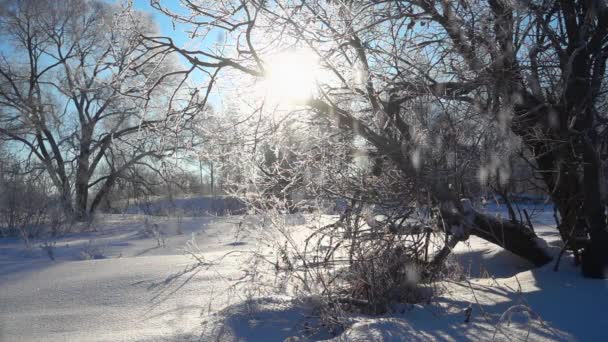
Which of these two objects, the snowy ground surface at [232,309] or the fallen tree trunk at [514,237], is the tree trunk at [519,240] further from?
the snowy ground surface at [232,309]

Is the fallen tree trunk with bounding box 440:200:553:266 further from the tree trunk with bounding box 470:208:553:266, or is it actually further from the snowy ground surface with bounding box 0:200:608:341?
the snowy ground surface with bounding box 0:200:608:341

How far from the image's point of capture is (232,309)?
3.17 metres

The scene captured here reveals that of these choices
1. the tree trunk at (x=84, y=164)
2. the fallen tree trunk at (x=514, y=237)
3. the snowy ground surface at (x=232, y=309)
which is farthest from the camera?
the tree trunk at (x=84, y=164)

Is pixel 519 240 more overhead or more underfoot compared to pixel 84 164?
more underfoot

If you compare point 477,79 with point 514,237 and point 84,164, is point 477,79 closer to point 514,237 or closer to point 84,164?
point 514,237

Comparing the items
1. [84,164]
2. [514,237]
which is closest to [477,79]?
[514,237]

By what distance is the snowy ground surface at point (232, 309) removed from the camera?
2682mm

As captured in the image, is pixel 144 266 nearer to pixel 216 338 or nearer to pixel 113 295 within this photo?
pixel 113 295

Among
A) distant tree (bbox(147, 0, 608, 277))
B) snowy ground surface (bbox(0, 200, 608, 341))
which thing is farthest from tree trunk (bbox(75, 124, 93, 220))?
distant tree (bbox(147, 0, 608, 277))

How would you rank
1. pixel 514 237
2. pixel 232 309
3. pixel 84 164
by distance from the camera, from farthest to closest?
pixel 84 164 < pixel 514 237 < pixel 232 309

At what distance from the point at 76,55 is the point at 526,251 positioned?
1801cm

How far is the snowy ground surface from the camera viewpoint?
268 cm

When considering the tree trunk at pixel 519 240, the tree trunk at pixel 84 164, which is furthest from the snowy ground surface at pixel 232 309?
the tree trunk at pixel 84 164

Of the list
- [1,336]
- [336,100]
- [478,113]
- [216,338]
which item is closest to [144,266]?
[1,336]
